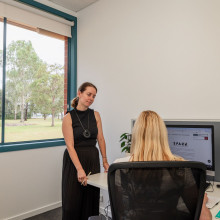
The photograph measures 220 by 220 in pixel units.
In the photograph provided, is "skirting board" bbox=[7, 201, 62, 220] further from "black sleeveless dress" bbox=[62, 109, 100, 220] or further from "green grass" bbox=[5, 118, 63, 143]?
"black sleeveless dress" bbox=[62, 109, 100, 220]

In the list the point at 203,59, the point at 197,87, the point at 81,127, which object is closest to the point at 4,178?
the point at 81,127

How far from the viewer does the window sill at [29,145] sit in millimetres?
2573

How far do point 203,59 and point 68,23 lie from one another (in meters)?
2.09

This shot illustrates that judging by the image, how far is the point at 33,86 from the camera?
119 inches

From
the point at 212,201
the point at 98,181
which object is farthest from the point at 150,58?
the point at 212,201

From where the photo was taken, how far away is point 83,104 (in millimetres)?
2125

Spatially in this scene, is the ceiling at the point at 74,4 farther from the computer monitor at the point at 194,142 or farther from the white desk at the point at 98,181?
the white desk at the point at 98,181

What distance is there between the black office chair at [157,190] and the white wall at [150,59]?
115 centimetres

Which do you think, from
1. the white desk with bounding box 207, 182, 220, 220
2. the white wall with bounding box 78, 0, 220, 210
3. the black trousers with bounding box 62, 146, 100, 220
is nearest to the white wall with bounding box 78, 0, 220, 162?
the white wall with bounding box 78, 0, 220, 210

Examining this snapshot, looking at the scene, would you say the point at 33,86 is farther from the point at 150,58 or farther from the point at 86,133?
the point at 150,58

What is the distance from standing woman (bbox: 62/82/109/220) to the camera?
1938 mm

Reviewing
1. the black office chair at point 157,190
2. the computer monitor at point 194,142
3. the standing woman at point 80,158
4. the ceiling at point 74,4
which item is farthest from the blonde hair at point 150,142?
the ceiling at point 74,4

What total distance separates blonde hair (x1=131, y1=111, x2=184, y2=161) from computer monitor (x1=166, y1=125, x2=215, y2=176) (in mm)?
743

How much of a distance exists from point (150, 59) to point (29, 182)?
211cm
